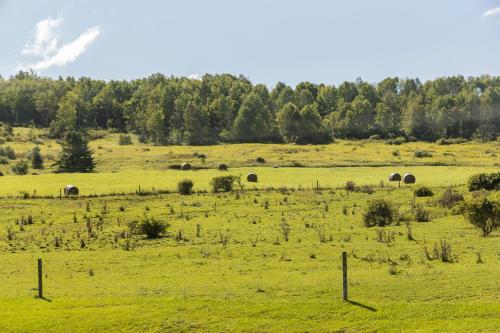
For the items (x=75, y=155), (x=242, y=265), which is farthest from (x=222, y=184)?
(x=75, y=155)

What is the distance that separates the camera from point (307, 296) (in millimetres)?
22750

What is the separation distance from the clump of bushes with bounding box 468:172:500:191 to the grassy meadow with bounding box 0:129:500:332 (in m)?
4.23

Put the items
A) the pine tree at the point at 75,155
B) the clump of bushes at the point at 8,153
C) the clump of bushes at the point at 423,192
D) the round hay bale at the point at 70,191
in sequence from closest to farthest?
1. the clump of bushes at the point at 423,192
2. the round hay bale at the point at 70,191
3. the pine tree at the point at 75,155
4. the clump of bushes at the point at 8,153

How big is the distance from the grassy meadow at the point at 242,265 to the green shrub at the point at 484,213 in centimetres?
98

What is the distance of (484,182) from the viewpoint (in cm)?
6425

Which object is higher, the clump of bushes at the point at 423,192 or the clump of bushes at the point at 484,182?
the clump of bushes at the point at 484,182

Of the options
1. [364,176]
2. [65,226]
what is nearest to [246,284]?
[65,226]

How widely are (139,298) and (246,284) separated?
4.60 m

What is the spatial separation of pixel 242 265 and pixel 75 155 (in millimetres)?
85215

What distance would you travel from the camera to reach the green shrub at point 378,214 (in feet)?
145

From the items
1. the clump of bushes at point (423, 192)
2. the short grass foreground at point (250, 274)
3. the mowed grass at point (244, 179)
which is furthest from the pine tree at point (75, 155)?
the clump of bushes at point (423, 192)

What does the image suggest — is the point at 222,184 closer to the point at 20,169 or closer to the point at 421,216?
the point at 421,216

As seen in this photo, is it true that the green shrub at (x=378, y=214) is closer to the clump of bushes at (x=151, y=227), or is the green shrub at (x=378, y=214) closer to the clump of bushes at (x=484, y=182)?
the clump of bushes at (x=151, y=227)

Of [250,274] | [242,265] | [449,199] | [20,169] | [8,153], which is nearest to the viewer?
[250,274]
